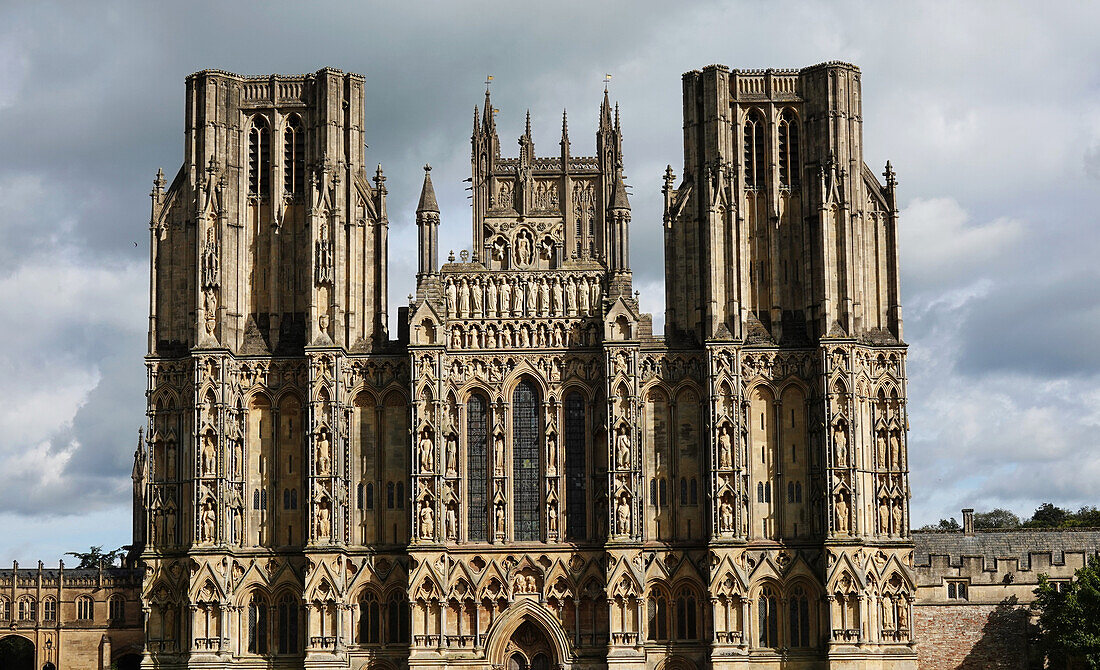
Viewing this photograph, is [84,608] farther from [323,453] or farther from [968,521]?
[968,521]

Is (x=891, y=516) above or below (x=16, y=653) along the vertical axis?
above

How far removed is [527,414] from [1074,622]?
25.4 meters

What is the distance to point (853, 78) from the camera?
66438 millimetres

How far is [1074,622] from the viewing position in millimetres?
67938

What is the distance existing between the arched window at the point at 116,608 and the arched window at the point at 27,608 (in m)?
6.42

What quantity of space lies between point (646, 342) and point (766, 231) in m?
7.09

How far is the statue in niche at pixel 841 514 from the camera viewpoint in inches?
2448

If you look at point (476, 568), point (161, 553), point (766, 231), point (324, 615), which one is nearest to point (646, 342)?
point (766, 231)

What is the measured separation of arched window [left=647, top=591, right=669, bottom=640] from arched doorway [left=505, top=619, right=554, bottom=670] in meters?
4.35

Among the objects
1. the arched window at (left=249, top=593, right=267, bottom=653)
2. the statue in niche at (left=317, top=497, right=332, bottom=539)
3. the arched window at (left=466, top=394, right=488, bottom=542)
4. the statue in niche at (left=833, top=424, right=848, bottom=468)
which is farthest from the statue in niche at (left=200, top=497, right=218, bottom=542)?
the statue in niche at (left=833, top=424, right=848, bottom=468)

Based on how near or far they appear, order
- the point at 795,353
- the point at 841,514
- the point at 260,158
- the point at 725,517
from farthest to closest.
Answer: the point at 260,158
the point at 795,353
the point at 725,517
the point at 841,514

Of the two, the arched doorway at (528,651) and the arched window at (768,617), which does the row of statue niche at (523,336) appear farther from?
the arched window at (768,617)

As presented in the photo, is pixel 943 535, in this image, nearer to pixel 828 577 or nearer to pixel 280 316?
pixel 828 577

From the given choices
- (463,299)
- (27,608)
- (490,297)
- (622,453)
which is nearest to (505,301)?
(490,297)
